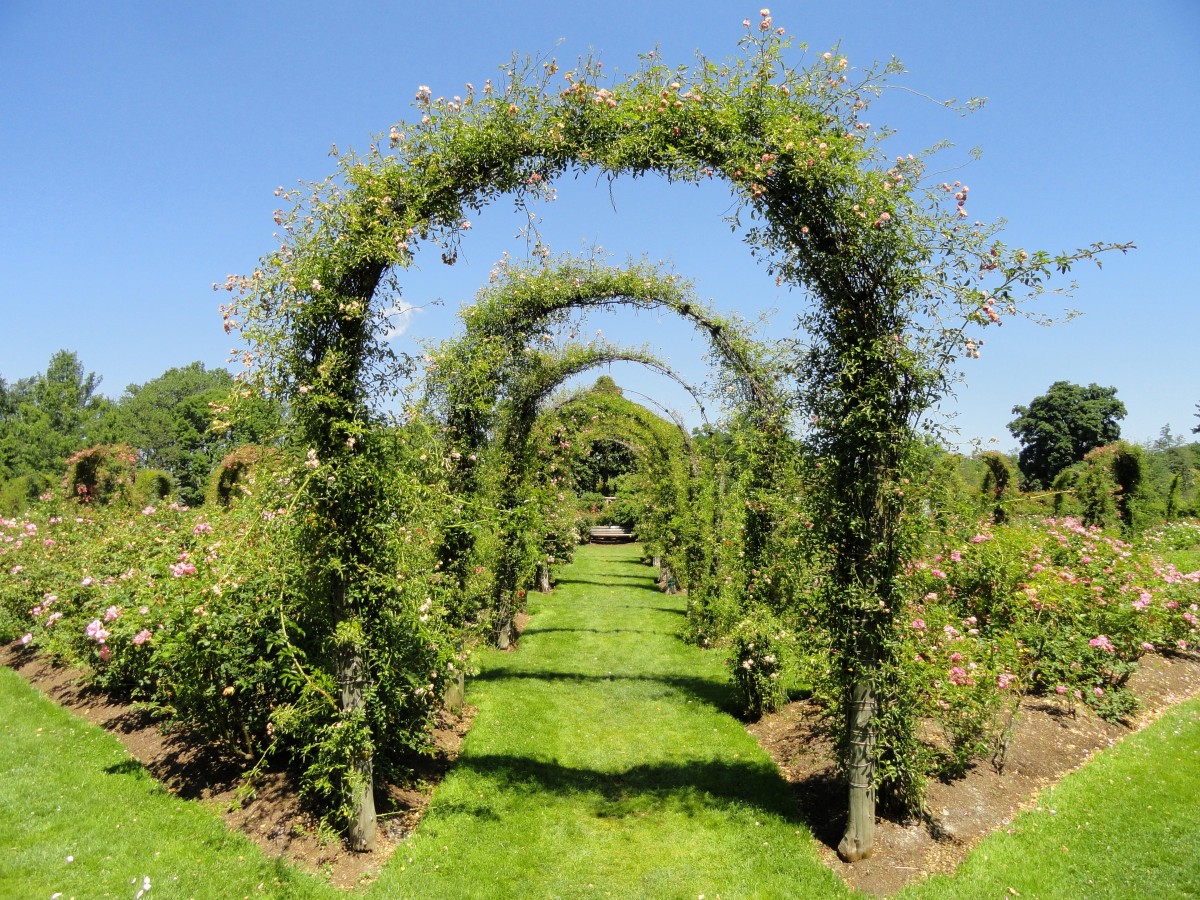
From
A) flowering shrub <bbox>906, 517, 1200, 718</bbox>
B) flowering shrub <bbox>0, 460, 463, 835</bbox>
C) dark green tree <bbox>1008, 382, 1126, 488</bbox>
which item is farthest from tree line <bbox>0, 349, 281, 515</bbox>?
dark green tree <bbox>1008, 382, 1126, 488</bbox>

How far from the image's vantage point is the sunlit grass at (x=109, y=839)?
11.8 feet

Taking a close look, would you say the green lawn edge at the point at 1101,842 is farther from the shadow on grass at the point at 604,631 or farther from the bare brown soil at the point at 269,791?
the shadow on grass at the point at 604,631

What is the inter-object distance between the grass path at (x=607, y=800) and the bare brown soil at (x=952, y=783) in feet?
0.64

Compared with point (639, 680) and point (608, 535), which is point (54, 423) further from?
point (639, 680)

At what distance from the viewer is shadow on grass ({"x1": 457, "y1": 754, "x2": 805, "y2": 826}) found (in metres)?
4.91

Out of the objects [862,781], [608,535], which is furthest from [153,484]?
A: [862,781]

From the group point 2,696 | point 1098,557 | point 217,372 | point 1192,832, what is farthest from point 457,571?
point 217,372

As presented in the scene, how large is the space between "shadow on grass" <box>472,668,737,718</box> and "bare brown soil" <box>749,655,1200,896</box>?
3.45 feet

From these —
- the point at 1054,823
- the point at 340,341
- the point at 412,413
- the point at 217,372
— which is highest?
the point at 217,372

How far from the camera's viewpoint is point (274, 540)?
3.94 meters

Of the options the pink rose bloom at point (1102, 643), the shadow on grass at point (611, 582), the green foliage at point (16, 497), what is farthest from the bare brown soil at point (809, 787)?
the green foliage at point (16, 497)

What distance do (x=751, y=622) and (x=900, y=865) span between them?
8.24ft

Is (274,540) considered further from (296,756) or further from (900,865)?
(900,865)

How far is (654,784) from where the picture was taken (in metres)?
5.32
